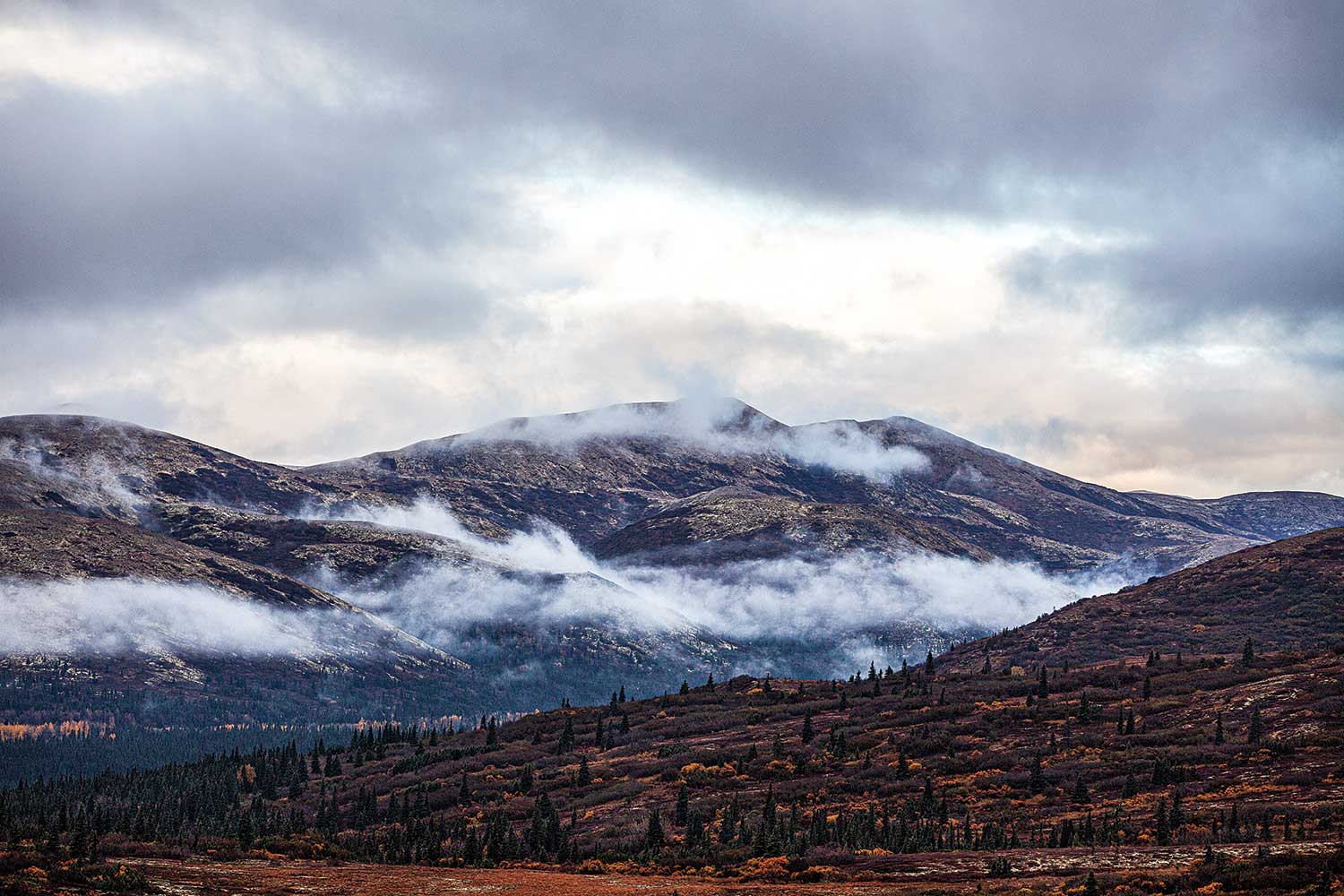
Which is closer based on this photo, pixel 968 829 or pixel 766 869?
pixel 766 869

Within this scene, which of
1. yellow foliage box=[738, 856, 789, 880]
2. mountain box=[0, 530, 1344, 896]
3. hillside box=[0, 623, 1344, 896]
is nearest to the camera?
mountain box=[0, 530, 1344, 896]

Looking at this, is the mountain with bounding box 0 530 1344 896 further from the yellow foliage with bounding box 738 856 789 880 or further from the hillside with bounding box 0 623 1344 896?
the hillside with bounding box 0 623 1344 896

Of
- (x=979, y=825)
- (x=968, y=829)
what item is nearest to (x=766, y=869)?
(x=968, y=829)

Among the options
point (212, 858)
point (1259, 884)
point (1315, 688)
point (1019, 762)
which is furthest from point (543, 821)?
point (1315, 688)

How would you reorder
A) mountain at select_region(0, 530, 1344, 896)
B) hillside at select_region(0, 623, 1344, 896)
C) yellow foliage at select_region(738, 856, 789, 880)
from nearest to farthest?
mountain at select_region(0, 530, 1344, 896) → hillside at select_region(0, 623, 1344, 896) → yellow foliage at select_region(738, 856, 789, 880)

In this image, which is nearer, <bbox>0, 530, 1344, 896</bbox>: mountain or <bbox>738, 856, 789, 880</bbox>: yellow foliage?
<bbox>0, 530, 1344, 896</bbox>: mountain

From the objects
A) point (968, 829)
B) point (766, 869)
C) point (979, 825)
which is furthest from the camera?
point (979, 825)

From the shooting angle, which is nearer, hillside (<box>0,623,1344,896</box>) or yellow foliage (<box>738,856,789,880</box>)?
hillside (<box>0,623,1344,896</box>)

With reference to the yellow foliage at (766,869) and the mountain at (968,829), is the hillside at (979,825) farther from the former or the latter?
the mountain at (968,829)

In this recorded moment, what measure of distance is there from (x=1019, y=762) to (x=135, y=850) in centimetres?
12254

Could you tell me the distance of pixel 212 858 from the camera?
118250 mm

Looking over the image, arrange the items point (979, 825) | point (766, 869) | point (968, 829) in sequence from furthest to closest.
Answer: point (979, 825)
point (968, 829)
point (766, 869)

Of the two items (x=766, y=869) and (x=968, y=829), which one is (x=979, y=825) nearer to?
(x=968, y=829)

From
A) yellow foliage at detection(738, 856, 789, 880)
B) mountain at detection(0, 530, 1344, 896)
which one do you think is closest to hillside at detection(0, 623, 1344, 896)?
yellow foliage at detection(738, 856, 789, 880)
